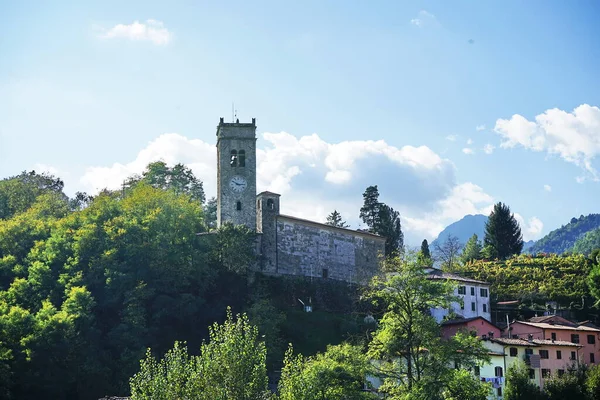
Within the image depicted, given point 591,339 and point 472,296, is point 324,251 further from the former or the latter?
point 591,339

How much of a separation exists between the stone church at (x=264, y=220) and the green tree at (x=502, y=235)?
32818mm

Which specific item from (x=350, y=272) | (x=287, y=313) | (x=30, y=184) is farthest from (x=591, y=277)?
(x=30, y=184)

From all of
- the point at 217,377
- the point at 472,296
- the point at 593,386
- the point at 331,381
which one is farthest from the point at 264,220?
the point at 217,377

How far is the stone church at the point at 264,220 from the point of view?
227 feet

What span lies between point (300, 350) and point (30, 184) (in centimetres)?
4202

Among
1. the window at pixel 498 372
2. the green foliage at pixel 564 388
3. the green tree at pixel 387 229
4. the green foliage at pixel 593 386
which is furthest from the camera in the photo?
the green tree at pixel 387 229

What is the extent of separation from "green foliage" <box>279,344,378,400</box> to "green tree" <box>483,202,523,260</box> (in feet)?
207

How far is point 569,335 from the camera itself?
205ft

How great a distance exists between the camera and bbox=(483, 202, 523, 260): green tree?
10012cm

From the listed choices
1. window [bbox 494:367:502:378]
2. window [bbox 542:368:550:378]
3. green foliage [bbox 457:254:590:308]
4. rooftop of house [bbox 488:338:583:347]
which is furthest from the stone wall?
window [bbox 542:368:550:378]

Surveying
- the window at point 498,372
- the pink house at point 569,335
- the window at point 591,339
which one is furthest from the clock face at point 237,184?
the window at point 591,339

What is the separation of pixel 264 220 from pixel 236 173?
15.1 feet

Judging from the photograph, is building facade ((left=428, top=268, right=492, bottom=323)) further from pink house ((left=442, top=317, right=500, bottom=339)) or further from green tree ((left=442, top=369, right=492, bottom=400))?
green tree ((left=442, top=369, right=492, bottom=400))

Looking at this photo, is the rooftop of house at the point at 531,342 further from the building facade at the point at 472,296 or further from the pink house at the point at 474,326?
the building facade at the point at 472,296
